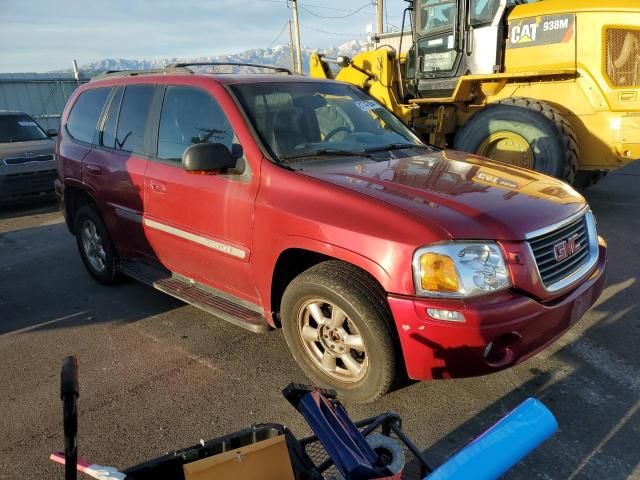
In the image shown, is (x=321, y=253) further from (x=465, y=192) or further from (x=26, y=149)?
(x=26, y=149)

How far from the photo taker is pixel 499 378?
3209 millimetres

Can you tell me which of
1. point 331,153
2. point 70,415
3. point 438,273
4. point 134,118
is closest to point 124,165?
point 134,118

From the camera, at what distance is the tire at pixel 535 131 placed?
6.17 metres

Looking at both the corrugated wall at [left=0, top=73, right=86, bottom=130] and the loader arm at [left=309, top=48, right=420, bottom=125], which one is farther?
the corrugated wall at [left=0, top=73, right=86, bottom=130]

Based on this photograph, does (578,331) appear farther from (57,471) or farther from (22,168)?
(22,168)

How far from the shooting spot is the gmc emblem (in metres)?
2.83

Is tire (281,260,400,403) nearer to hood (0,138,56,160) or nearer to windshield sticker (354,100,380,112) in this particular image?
windshield sticker (354,100,380,112)

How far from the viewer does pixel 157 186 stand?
390cm

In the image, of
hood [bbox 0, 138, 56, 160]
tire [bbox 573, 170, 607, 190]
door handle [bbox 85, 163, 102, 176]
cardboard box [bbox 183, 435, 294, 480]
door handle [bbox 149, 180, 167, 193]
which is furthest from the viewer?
hood [bbox 0, 138, 56, 160]

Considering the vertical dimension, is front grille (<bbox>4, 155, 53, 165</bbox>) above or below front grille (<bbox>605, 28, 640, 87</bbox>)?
below

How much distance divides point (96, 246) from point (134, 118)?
4.59ft

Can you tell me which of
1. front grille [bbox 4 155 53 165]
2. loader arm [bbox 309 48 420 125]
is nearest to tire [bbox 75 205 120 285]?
front grille [bbox 4 155 53 165]

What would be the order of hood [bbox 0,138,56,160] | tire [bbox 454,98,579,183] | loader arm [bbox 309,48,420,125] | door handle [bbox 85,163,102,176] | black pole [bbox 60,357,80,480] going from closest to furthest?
black pole [bbox 60,357,80,480] < door handle [bbox 85,163,102,176] < tire [bbox 454,98,579,183] < loader arm [bbox 309,48,420,125] < hood [bbox 0,138,56,160]

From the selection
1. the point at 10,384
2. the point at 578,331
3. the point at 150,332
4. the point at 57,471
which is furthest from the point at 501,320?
the point at 10,384
